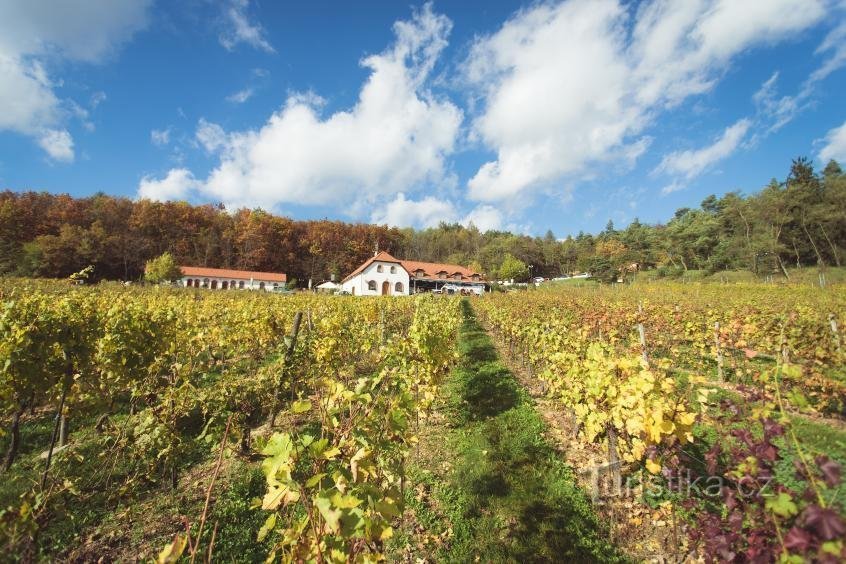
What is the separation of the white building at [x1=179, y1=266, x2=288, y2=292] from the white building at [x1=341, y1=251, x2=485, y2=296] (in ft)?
36.0

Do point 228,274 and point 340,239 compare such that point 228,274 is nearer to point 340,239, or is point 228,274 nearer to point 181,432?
point 340,239

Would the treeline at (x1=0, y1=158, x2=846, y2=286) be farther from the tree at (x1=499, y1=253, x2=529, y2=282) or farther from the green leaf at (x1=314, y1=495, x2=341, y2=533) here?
the green leaf at (x1=314, y1=495, x2=341, y2=533)

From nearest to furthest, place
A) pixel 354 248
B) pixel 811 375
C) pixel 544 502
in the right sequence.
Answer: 1. pixel 544 502
2. pixel 811 375
3. pixel 354 248

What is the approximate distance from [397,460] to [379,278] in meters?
42.7

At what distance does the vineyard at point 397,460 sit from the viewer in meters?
1.92

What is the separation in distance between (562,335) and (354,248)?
59594mm

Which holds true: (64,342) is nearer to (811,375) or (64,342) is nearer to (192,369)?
(192,369)

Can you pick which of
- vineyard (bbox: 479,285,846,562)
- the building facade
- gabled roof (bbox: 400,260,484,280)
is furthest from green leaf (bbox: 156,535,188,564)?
gabled roof (bbox: 400,260,484,280)

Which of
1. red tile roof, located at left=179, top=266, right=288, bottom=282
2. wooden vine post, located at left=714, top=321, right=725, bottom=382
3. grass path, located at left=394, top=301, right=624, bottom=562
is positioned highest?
red tile roof, located at left=179, top=266, right=288, bottom=282

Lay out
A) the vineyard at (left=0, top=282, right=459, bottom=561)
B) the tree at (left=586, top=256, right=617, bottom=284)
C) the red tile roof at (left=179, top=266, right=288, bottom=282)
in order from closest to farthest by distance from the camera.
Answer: the vineyard at (left=0, top=282, right=459, bottom=561)
the red tile roof at (left=179, top=266, right=288, bottom=282)
the tree at (left=586, top=256, right=617, bottom=284)

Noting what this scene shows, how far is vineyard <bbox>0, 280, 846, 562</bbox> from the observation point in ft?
6.30

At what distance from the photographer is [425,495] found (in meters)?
4.36

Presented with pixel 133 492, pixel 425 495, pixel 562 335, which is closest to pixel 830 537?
pixel 425 495

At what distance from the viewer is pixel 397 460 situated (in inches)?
132
